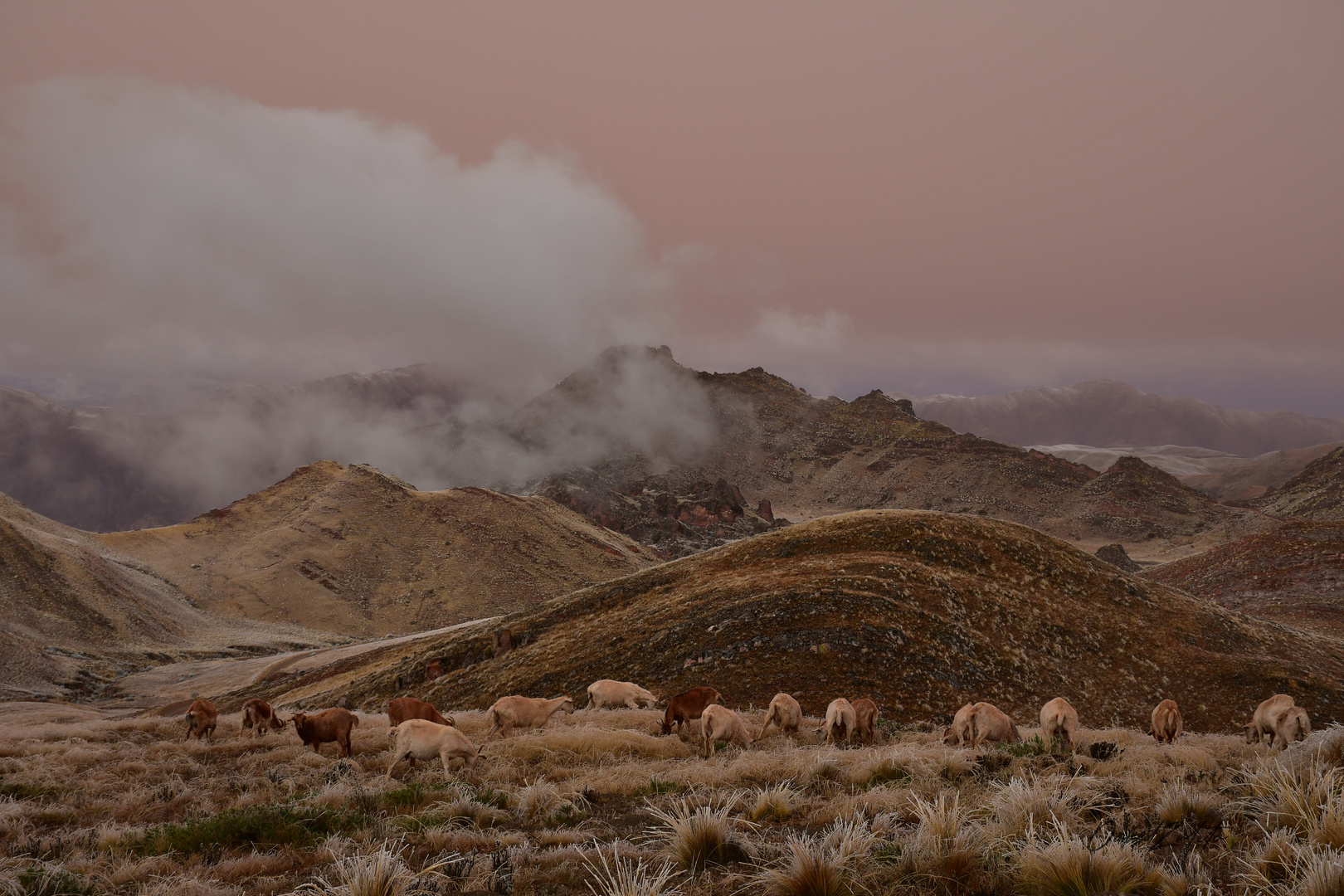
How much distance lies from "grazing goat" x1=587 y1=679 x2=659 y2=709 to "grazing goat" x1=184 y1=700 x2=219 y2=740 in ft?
33.0

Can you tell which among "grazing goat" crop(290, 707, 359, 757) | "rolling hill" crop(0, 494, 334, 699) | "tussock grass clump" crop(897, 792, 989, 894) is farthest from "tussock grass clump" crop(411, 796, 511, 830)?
"rolling hill" crop(0, 494, 334, 699)

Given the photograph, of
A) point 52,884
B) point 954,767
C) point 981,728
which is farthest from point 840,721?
point 52,884

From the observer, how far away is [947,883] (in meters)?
5.26

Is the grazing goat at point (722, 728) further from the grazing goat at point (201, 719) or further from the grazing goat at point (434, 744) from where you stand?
the grazing goat at point (201, 719)

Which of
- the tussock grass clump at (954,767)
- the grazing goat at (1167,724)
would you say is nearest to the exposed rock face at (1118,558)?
the grazing goat at (1167,724)

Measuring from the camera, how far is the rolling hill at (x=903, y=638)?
22891mm

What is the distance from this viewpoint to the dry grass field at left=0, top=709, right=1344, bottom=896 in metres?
5.18

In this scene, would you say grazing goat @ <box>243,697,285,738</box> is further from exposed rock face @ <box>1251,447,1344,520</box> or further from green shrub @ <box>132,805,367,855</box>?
exposed rock face @ <box>1251,447,1344,520</box>

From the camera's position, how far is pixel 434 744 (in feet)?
40.4

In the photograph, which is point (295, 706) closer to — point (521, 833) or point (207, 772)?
point (207, 772)

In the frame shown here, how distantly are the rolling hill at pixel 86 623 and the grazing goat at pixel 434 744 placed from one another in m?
57.4

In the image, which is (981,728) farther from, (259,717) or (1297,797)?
(259,717)

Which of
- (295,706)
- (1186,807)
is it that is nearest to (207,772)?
(1186,807)

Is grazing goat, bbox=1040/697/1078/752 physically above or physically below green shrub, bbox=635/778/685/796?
below
